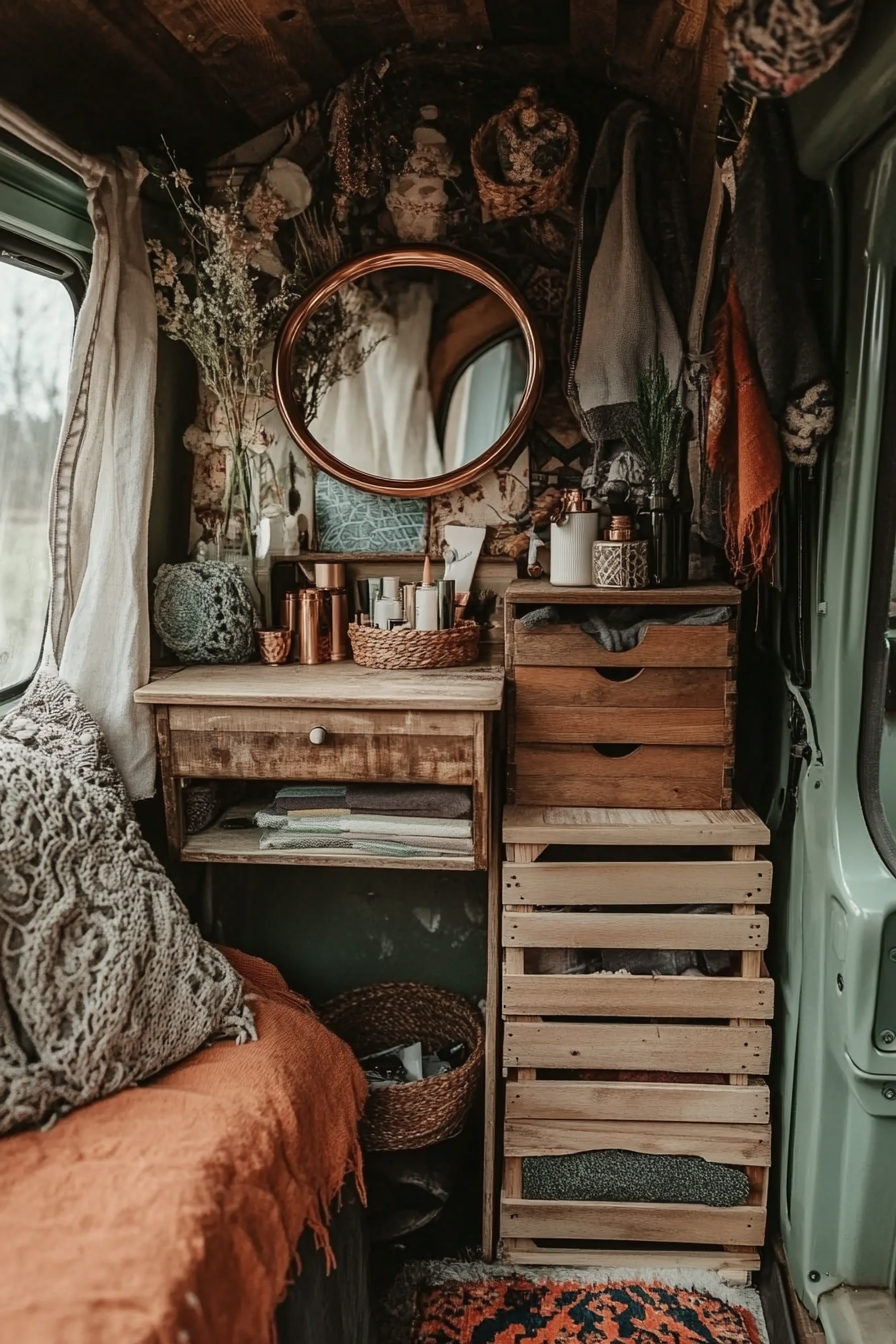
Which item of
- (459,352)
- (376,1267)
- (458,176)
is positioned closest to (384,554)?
(459,352)

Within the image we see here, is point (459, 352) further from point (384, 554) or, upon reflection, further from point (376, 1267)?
point (376, 1267)

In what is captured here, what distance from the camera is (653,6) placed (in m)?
1.93

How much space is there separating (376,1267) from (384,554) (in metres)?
1.59

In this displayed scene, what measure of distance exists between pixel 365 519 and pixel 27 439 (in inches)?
30.6

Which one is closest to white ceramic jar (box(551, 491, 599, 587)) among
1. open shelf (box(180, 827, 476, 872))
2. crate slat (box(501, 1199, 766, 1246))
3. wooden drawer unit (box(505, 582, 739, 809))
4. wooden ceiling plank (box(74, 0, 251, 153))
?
wooden drawer unit (box(505, 582, 739, 809))

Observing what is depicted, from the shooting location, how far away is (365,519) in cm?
252

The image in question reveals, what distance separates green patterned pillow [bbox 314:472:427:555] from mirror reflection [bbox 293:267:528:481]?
0.08 m

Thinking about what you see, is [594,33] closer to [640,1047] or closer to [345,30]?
[345,30]

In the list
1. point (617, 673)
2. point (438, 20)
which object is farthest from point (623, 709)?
point (438, 20)

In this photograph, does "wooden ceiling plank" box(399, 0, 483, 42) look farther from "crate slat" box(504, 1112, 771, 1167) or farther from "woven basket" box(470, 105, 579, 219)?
"crate slat" box(504, 1112, 771, 1167)

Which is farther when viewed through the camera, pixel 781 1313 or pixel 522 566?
pixel 522 566

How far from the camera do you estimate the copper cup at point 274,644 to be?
2.34 m

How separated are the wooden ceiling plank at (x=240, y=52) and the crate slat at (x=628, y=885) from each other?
1.71 metres

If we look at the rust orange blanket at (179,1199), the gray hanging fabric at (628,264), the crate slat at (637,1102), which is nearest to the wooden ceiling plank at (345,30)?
the gray hanging fabric at (628,264)
